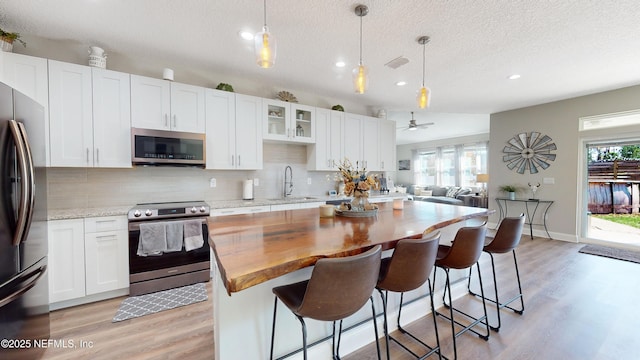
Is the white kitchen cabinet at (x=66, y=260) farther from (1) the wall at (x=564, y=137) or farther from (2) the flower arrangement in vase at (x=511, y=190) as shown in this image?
(1) the wall at (x=564, y=137)

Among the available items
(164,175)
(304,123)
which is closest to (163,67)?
(164,175)

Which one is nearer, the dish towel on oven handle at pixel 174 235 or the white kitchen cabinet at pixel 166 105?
the dish towel on oven handle at pixel 174 235

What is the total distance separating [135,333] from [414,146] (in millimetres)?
10573

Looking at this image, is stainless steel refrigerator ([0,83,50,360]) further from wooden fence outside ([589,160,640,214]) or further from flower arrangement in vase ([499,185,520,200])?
wooden fence outside ([589,160,640,214])

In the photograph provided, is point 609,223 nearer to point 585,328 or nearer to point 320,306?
point 585,328

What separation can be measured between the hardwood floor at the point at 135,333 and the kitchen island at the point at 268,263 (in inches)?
25.5

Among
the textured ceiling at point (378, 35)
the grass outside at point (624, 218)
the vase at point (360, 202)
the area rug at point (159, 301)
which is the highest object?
the textured ceiling at point (378, 35)

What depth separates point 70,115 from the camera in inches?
97.0

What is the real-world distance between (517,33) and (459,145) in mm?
7333

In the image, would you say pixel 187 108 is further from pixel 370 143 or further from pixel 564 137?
pixel 564 137

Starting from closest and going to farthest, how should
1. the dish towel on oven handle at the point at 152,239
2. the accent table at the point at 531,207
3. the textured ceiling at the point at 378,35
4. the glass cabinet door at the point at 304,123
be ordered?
the textured ceiling at the point at 378,35, the dish towel on oven handle at the point at 152,239, the glass cabinet door at the point at 304,123, the accent table at the point at 531,207

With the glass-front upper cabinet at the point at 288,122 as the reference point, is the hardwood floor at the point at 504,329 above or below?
below

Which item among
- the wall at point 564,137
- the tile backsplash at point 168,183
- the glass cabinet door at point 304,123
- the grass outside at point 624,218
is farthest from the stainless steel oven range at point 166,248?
the grass outside at point 624,218

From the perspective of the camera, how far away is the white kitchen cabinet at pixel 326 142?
4.11 m
